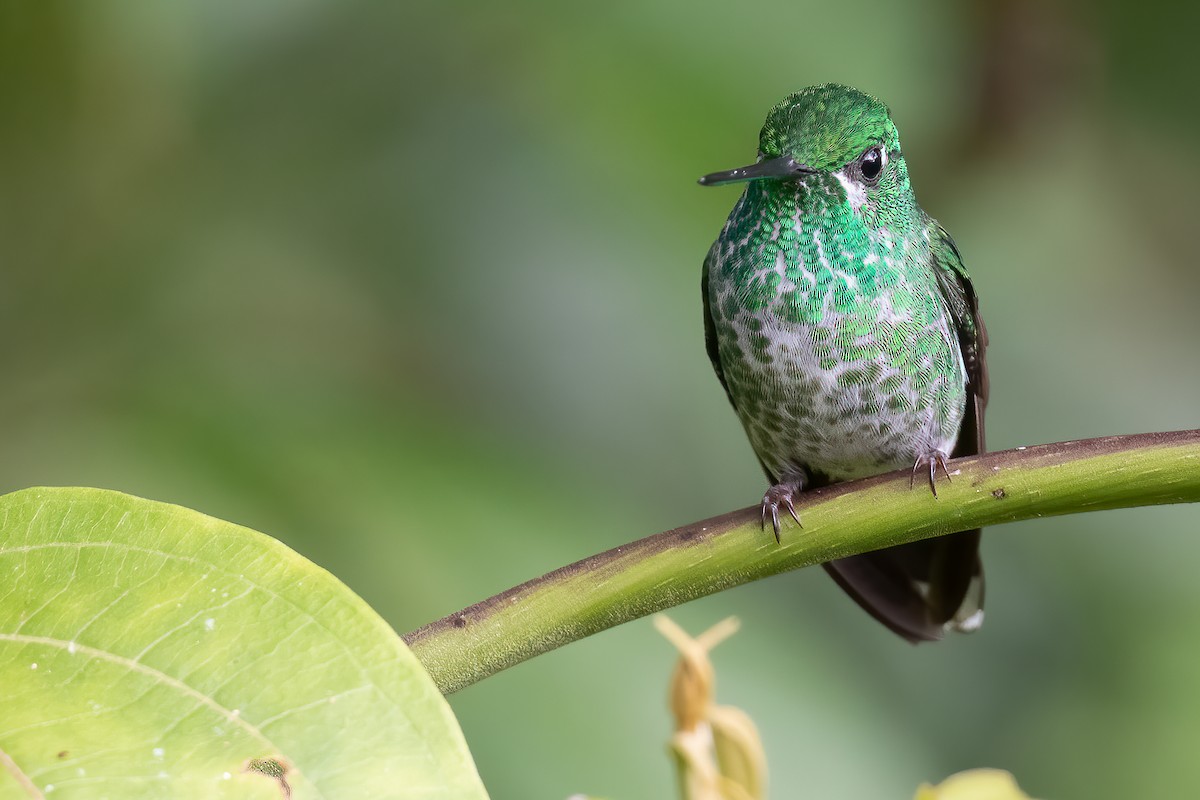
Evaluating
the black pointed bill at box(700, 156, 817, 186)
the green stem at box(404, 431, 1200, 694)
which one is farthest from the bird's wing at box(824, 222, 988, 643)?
the green stem at box(404, 431, 1200, 694)

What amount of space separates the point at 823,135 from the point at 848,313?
0.71ft

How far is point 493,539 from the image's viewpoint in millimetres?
→ 2010

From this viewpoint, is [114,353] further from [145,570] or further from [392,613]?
[145,570]

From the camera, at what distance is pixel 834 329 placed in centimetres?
162

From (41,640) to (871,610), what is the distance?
1.27 metres

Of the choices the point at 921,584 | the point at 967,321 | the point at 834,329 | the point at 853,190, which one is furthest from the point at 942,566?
the point at 853,190

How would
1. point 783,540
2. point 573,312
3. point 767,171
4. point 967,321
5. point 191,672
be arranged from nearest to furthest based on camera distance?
point 191,672, point 783,540, point 767,171, point 967,321, point 573,312

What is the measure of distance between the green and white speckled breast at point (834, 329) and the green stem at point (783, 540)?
0.63 m

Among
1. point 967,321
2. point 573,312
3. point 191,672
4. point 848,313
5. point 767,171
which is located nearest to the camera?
point 191,672

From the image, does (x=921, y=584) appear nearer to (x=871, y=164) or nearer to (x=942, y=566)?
(x=942, y=566)

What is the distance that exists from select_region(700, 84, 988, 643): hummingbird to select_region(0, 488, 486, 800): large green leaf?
882 mm

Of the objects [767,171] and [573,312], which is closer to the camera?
[767,171]

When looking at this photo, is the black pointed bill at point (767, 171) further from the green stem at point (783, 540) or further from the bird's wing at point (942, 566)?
the green stem at point (783, 540)

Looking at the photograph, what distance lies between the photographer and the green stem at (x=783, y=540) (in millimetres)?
841
